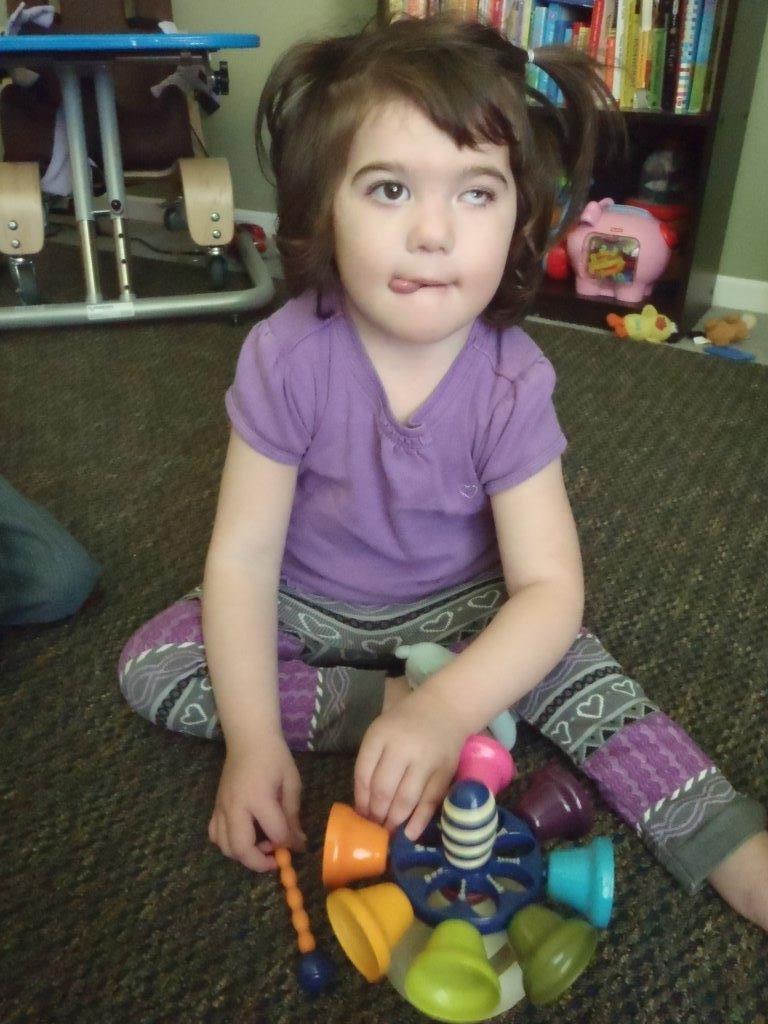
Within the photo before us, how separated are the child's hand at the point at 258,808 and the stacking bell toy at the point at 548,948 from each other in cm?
18

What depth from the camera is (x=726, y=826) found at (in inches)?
23.5

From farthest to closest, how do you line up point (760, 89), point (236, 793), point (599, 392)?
point (760, 89), point (599, 392), point (236, 793)

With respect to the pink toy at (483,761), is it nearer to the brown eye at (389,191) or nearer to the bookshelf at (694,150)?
the brown eye at (389,191)

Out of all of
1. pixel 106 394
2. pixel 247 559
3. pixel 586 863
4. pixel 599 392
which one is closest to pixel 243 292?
pixel 106 394

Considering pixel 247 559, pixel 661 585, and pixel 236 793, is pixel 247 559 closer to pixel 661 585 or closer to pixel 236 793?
pixel 236 793

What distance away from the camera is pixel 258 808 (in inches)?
23.0

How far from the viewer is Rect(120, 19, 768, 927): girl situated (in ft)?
1.90

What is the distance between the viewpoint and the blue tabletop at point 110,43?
1402 millimetres

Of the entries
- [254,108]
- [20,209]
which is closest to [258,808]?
[20,209]

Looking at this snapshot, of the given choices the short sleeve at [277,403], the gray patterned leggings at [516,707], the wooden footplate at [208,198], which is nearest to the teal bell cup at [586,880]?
the gray patterned leggings at [516,707]

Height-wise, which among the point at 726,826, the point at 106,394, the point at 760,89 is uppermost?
the point at 760,89

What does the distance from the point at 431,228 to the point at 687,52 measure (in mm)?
1284

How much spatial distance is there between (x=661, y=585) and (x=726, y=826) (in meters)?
0.37

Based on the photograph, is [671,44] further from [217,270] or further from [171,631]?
[171,631]
